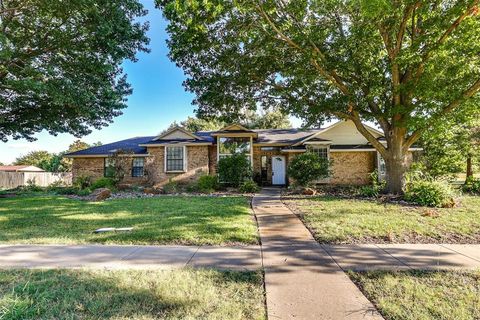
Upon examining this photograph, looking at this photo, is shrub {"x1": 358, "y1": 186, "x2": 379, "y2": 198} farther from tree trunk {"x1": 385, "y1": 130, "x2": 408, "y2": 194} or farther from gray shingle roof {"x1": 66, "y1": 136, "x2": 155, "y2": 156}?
gray shingle roof {"x1": 66, "y1": 136, "x2": 155, "y2": 156}

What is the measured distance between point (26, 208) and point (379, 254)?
12588 mm

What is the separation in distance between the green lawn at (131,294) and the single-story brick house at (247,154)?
49.3ft

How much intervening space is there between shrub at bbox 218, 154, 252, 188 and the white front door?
380cm

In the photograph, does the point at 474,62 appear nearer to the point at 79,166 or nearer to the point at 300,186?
the point at 300,186

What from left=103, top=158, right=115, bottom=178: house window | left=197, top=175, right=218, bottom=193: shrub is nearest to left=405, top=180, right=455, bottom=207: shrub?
left=197, top=175, right=218, bottom=193: shrub

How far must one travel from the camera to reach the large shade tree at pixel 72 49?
10.9 meters

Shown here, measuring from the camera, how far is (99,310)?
3.15 metres

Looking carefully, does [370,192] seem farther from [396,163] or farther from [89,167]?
[89,167]

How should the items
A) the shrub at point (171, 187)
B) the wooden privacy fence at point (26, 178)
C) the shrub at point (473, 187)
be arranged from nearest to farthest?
1. the shrub at point (473, 187)
2. the shrub at point (171, 187)
3. the wooden privacy fence at point (26, 178)

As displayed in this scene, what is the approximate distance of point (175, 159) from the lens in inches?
776

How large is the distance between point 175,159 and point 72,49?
30.9 ft

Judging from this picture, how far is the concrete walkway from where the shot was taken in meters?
3.15

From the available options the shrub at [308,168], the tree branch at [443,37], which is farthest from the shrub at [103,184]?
the tree branch at [443,37]

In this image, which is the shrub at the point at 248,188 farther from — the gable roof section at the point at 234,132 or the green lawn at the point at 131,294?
the green lawn at the point at 131,294
